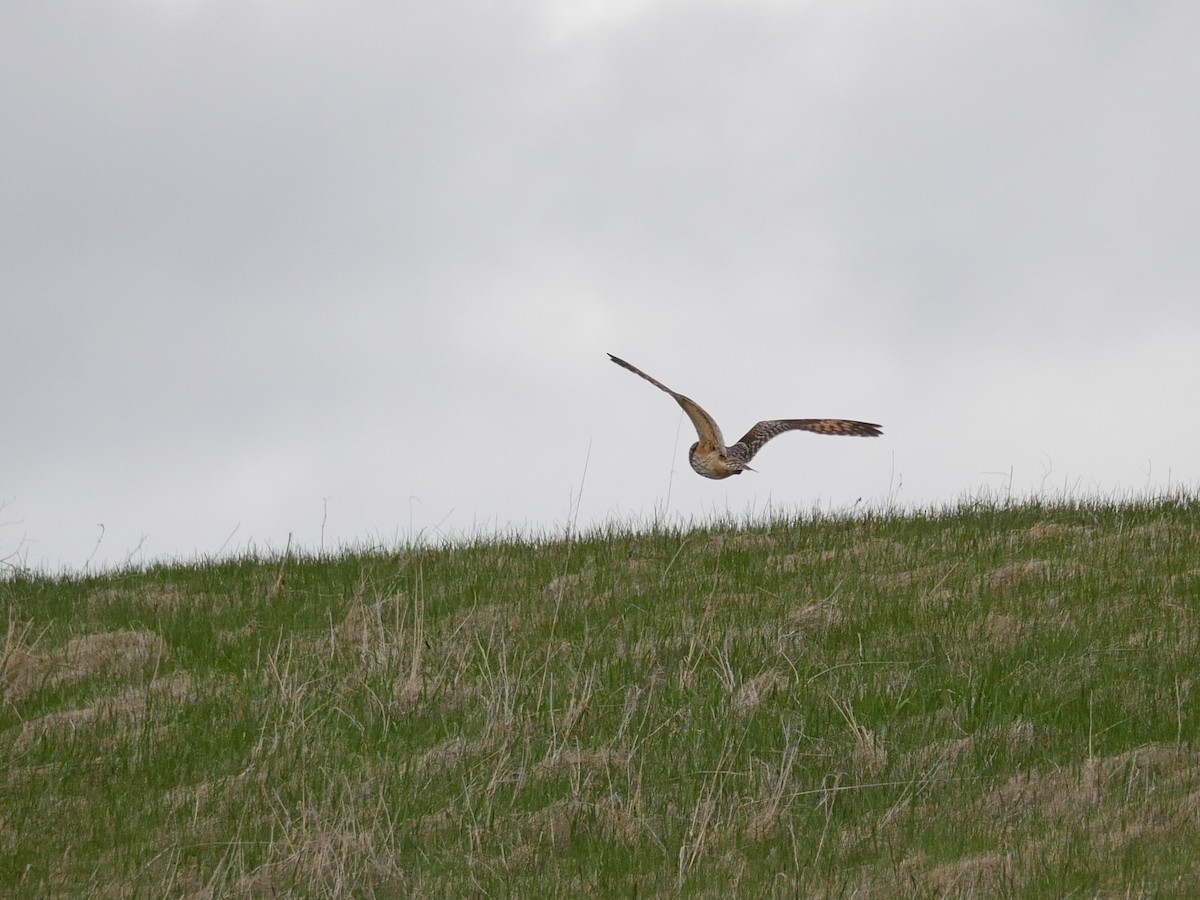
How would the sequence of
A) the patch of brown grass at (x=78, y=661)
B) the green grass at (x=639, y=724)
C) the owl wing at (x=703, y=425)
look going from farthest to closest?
the owl wing at (x=703, y=425)
the patch of brown grass at (x=78, y=661)
the green grass at (x=639, y=724)

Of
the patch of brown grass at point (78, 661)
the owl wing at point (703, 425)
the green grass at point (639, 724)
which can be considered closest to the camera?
the green grass at point (639, 724)

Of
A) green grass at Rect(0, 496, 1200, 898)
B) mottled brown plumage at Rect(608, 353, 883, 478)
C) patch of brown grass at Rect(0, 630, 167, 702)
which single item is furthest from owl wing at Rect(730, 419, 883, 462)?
patch of brown grass at Rect(0, 630, 167, 702)

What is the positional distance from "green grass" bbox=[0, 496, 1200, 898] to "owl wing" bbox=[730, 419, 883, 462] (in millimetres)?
891

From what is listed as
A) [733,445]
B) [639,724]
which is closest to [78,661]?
[639,724]

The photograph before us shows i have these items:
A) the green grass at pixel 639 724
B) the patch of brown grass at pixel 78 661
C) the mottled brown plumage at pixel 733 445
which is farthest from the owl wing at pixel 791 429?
the patch of brown grass at pixel 78 661

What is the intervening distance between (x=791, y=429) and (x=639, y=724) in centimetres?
546

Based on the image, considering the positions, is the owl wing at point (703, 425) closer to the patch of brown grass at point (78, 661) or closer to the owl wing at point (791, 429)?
the owl wing at point (791, 429)

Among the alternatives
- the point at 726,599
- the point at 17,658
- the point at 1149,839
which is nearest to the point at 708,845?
the point at 1149,839

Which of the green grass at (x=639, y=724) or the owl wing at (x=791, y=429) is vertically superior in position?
the owl wing at (x=791, y=429)

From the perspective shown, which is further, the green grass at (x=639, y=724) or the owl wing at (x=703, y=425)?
the owl wing at (x=703, y=425)

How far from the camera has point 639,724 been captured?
820cm

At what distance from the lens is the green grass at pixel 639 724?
21.4 feet

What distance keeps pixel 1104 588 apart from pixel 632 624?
353cm

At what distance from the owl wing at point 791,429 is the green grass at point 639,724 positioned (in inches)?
35.1
